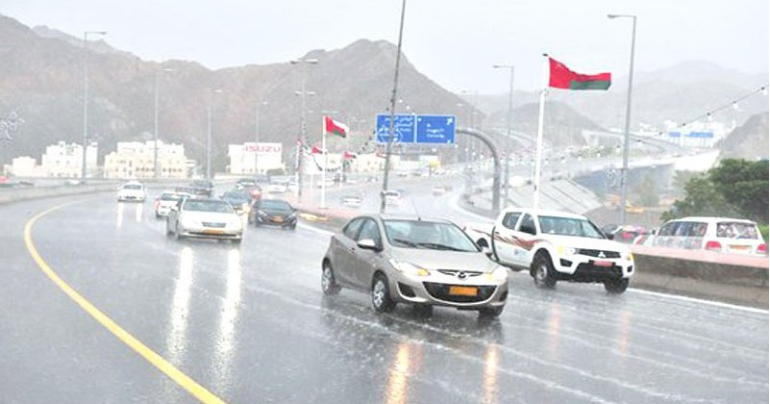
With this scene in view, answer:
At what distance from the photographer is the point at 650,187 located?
196m

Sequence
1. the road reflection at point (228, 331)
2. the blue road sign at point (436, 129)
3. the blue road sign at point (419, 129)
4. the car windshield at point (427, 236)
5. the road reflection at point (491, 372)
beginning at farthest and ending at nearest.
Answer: the blue road sign at point (436, 129)
the blue road sign at point (419, 129)
the car windshield at point (427, 236)
the road reflection at point (228, 331)
the road reflection at point (491, 372)

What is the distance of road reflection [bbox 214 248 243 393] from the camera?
8695 millimetres

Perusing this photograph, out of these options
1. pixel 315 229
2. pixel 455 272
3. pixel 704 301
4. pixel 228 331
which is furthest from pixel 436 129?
pixel 228 331

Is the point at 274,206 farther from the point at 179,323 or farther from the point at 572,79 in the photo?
the point at 179,323

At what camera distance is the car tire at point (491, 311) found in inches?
527

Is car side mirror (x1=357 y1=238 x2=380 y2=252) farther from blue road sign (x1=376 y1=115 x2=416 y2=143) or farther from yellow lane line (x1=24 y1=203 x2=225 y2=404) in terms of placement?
blue road sign (x1=376 y1=115 x2=416 y2=143)

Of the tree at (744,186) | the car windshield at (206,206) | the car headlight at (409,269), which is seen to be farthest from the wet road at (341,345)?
the tree at (744,186)

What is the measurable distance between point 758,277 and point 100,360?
13.2 m

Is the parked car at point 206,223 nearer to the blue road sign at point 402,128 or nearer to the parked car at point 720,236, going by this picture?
the parked car at point 720,236

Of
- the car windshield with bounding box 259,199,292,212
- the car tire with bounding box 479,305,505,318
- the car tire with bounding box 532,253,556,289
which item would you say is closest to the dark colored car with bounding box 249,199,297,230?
the car windshield with bounding box 259,199,292,212

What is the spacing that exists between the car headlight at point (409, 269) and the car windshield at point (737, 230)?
555 inches

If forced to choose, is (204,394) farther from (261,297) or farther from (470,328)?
(261,297)

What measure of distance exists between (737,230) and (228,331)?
17463mm

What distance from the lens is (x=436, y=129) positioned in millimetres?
52844
